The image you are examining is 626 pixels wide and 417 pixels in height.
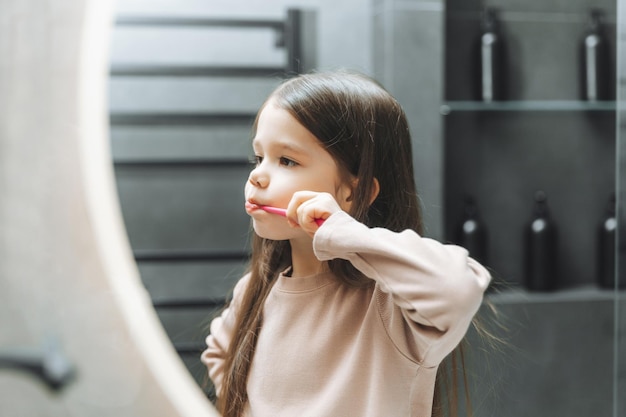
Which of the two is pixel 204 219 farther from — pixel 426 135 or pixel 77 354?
pixel 77 354

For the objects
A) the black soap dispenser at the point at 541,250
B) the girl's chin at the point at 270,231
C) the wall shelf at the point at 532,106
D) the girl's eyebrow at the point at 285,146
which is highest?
the wall shelf at the point at 532,106

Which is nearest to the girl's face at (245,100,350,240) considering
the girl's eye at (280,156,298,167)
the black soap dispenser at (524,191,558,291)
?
the girl's eye at (280,156,298,167)

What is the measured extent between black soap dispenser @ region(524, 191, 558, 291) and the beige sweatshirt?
1.01 meters

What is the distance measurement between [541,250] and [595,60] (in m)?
0.39

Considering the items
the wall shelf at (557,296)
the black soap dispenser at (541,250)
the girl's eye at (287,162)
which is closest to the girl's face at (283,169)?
the girl's eye at (287,162)

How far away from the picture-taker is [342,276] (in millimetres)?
535

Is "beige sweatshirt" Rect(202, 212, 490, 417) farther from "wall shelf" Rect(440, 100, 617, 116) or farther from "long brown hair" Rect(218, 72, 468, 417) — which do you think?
"wall shelf" Rect(440, 100, 617, 116)

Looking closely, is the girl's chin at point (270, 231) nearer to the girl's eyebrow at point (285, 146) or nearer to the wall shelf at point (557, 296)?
the girl's eyebrow at point (285, 146)

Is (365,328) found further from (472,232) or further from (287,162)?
(472,232)

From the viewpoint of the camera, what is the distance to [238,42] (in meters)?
1.54

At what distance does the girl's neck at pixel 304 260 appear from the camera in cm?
55

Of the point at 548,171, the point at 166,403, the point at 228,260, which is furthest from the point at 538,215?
the point at 166,403

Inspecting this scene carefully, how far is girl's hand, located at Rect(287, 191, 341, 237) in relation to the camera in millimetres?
447

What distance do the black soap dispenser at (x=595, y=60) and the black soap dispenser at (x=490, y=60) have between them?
0.54ft
